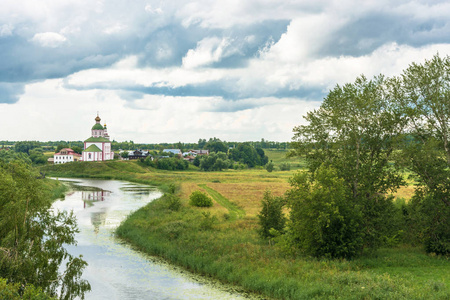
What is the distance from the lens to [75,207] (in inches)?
2450

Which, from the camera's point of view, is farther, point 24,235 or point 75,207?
point 75,207

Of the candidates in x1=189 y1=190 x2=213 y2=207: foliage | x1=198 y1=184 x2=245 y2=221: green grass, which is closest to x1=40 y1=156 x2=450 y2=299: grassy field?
x1=198 y1=184 x2=245 y2=221: green grass

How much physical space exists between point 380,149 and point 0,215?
24.8 m

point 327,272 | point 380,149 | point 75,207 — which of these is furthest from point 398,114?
point 75,207

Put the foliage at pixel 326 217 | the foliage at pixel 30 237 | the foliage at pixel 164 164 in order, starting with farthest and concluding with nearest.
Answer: the foliage at pixel 164 164 < the foliage at pixel 326 217 < the foliage at pixel 30 237

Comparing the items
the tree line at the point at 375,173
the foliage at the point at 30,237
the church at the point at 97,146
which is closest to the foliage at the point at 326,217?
the tree line at the point at 375,173

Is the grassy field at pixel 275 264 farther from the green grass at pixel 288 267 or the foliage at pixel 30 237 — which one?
the foliage at pixel 30 237

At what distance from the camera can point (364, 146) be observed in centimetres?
3034

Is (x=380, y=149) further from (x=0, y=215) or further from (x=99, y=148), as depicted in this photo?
(x=99, y=148)

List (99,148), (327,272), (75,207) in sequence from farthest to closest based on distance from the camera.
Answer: (99,148) < (75,207) < (327,272)

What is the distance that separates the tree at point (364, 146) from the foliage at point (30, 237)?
18176mm

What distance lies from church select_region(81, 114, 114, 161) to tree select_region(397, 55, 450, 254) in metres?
158

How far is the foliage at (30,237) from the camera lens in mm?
18578

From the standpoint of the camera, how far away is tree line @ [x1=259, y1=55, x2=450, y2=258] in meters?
27.4
